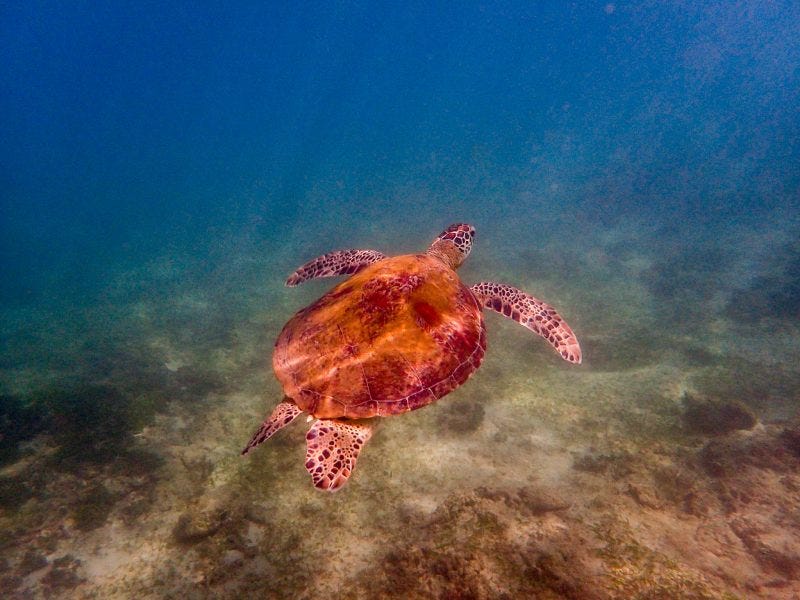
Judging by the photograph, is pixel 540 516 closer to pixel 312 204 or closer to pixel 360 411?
pixel 360 411

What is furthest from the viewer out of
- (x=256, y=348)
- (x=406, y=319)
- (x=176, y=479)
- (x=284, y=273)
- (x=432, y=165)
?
(x=432, y=165)

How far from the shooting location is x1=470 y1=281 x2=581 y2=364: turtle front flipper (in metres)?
5.47

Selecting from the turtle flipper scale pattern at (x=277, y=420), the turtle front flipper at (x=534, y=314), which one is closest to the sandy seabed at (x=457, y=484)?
the turtle flipper scale pattern at (x=277, y=420)

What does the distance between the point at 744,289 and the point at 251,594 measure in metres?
14.0

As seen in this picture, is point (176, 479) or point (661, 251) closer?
point (176, 479)

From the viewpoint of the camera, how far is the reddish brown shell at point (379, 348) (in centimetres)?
404

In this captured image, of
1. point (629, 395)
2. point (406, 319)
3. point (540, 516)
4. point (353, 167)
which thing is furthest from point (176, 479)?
point (353, 167)

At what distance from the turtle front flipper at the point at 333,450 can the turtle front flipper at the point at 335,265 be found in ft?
10.2

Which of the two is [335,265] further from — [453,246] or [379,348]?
[379,348]

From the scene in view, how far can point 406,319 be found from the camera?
4.34 m

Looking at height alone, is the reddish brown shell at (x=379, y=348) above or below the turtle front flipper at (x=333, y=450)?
above

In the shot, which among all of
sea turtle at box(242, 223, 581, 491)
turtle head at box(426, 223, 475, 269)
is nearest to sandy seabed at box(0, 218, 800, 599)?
sea turtle at box(242, 223, 581, 491)

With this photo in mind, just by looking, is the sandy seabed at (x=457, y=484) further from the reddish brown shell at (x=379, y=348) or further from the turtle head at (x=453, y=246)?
the turtle head at (x=453, y=246)

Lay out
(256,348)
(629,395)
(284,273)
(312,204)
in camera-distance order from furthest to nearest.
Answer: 1. (312,204)
2. (284,273)
3. (256,348)
4. (629,395)
